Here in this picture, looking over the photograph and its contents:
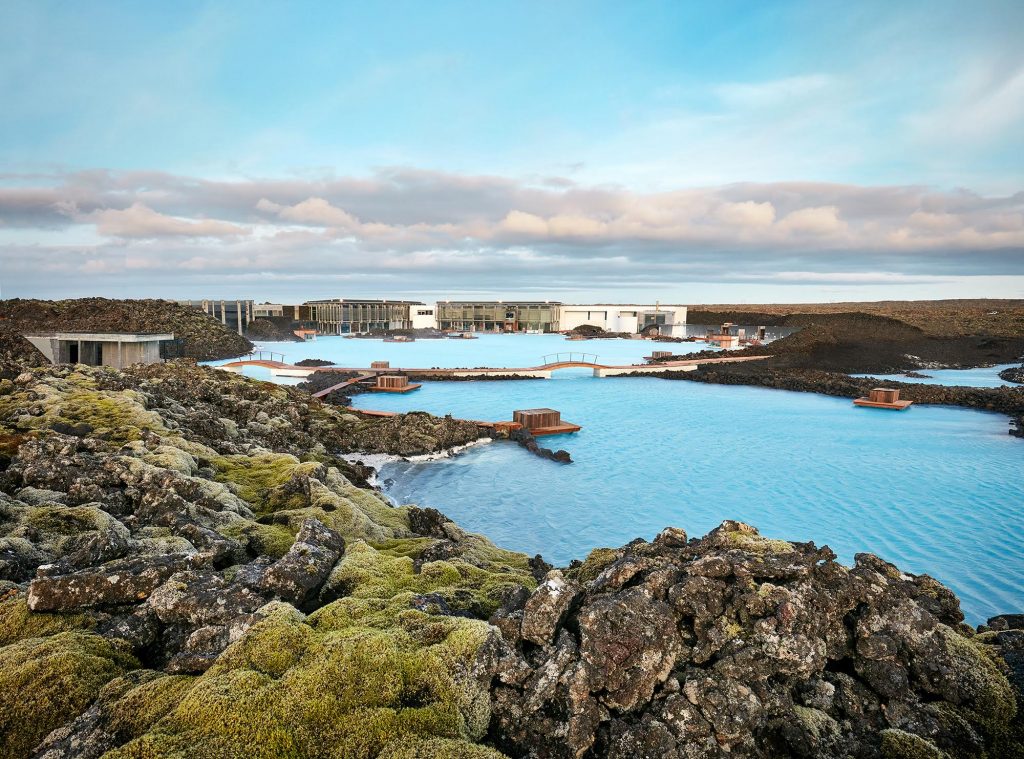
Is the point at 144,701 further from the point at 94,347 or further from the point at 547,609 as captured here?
the point at 94,347

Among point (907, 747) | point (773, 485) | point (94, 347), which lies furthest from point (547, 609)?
point (94, 347)

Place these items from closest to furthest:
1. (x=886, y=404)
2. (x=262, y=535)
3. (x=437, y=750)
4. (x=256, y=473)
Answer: (x=437, y=750)
(x=262, y=535)
(x=256, y=473)
(x=886, y=404)

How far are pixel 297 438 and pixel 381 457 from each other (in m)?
2.38

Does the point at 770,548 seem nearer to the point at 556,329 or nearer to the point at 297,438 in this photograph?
the point at 297,438

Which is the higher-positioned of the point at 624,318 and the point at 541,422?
the point at 624,318

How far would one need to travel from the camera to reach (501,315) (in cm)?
7475

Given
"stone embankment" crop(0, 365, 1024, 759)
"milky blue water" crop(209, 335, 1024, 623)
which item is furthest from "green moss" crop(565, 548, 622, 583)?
"milky blue water" crop(209, 335, 1024, 623)

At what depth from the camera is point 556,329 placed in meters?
73.9

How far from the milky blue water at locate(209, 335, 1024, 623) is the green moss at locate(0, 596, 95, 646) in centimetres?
707

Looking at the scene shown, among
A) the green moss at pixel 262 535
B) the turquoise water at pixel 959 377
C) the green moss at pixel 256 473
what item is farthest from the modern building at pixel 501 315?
the green moss at pixel 262 535

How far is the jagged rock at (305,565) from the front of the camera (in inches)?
167

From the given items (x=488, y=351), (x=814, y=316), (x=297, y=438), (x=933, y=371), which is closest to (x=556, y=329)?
(x=488, y=351)

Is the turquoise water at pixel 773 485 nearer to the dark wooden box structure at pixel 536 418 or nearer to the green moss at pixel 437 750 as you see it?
the dark wooden box structure at pixel 536 418

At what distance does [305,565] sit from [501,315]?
233ft
